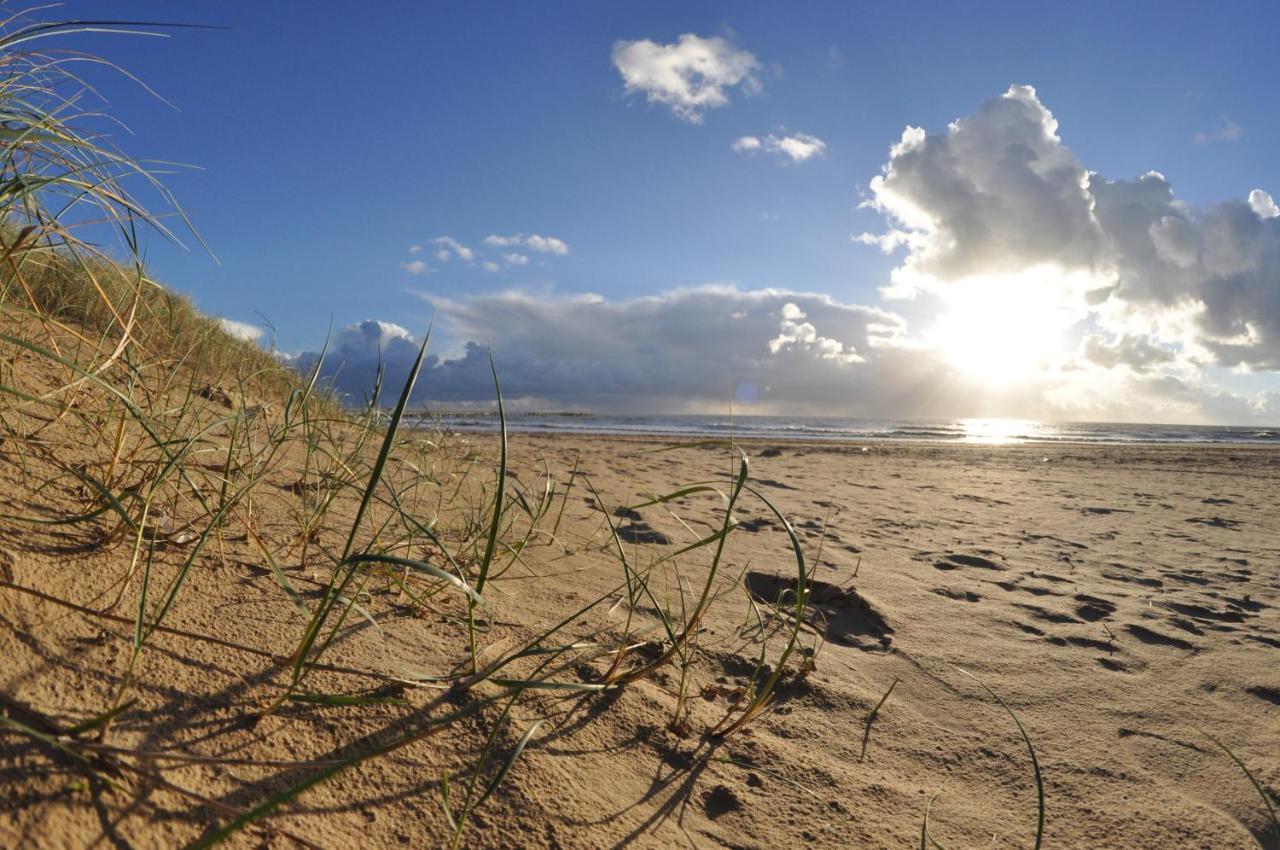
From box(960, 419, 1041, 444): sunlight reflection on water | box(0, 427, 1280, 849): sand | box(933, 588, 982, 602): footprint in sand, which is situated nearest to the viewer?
box(0, 427, 1280, 849): sand

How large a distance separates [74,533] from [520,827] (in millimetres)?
921

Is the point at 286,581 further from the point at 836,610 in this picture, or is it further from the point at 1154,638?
the point at 1154,638

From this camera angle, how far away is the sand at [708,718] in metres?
0.85

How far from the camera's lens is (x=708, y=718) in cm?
135

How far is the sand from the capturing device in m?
0.85

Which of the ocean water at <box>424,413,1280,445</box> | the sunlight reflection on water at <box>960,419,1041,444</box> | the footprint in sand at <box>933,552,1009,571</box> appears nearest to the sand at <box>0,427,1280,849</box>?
the footprint in sand at <box>933,552,1009,571</box>

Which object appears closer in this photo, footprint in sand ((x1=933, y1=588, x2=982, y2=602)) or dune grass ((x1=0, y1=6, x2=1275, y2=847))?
dune grass ((x1=0, y1=6, x2=1275, y2=847))

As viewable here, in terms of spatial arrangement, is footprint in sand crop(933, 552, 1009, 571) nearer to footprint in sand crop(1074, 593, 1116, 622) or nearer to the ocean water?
footprint in sand crop(1074, 593, 1116, 622)

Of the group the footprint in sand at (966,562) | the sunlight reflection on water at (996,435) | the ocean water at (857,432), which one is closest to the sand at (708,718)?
the footprint in sand at (966,562)

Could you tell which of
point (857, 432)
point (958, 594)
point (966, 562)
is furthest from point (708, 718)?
point (857, 432)

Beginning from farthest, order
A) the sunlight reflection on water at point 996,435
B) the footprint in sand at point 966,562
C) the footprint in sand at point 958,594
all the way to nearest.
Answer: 1. the sunlight reflection on water at point 996,435
2. the footprint in sand at point 966,562
3. the footprint in sand at point 958,594

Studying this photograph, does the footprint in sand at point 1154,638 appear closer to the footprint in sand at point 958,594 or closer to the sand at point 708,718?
the sand at point 708,718

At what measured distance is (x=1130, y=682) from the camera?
1.80 metres

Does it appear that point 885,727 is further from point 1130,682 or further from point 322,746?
point 322,746
